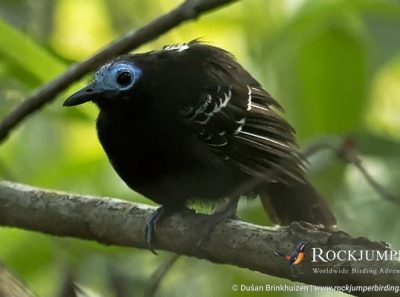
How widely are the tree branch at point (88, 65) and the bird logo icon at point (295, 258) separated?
0.76 meters

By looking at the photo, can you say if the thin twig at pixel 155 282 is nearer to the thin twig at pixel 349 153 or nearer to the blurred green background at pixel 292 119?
the thin twig at pixel 349 153

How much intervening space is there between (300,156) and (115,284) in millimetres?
1378

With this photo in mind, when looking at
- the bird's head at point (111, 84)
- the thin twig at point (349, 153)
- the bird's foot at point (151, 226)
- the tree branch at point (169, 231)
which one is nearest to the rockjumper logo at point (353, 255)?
the tree branch at point (169, 231)

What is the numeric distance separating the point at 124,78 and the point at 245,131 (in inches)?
17.0

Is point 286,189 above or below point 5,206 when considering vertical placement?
below

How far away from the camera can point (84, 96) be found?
111 inches

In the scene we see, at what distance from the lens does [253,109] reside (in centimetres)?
309

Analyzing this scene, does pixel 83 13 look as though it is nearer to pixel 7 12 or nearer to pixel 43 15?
pixel 43 15

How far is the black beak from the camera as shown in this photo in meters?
2.77

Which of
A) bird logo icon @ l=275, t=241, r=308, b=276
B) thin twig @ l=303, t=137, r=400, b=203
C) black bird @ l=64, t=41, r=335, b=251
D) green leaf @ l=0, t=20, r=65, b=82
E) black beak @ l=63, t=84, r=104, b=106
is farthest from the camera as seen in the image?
black bird @ l=64, t=41, r=335, b=251

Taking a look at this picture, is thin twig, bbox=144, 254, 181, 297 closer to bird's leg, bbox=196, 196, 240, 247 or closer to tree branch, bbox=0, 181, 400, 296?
tree branch, bbox=0, 181, 400, 296

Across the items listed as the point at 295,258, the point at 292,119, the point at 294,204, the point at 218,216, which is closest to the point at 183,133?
the point at 218,216

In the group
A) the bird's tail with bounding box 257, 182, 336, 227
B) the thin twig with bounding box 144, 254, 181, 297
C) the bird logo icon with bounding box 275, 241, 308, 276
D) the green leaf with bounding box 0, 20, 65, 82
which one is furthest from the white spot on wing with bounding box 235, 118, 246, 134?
the thin twig with bounding box 144, 254, 181, 297

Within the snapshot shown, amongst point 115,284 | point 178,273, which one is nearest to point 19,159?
point 178,273
